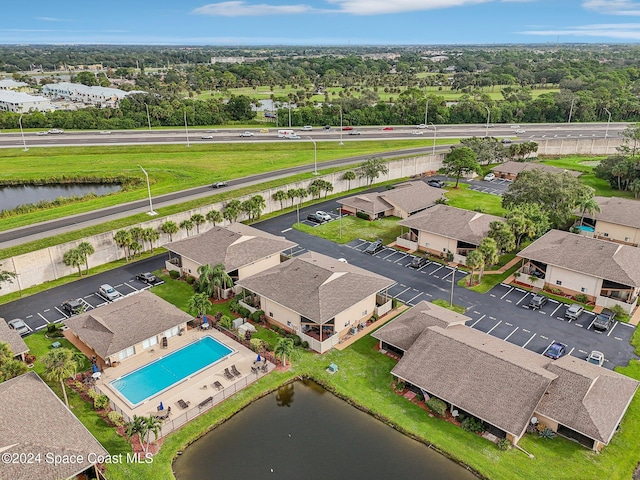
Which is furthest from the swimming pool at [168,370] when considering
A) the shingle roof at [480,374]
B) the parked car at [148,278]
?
the shingle roof at [480,374]

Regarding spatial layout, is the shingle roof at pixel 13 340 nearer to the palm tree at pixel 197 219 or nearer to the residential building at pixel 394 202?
the palm tree at pixel 197 219

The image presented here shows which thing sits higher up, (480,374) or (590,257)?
(590,257)

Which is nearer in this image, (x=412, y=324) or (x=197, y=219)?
(x=412, y=324)

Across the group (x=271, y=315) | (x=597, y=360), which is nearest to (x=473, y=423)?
(x=597, y=360)

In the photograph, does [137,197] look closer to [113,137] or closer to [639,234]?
[113,137]

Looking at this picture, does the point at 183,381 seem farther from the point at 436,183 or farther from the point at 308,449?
the point at 436,183

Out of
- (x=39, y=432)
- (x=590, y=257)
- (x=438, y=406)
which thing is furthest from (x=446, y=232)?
(x=39, y=432)

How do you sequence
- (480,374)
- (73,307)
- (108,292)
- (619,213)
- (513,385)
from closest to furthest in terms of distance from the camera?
(513,385)
(480,374)
(73,307)
(108,292)
(619,213)

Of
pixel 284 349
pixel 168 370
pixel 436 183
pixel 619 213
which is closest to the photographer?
pixel 284 349

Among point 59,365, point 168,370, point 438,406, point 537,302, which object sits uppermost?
point 59,365
